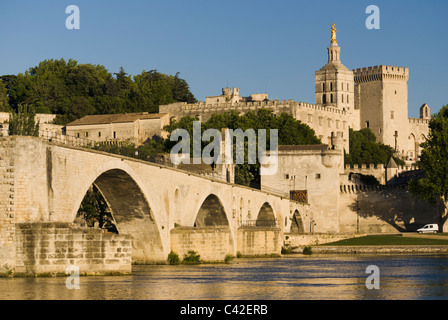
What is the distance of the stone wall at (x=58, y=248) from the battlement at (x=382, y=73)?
391 feet

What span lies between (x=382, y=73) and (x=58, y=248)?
396 ft

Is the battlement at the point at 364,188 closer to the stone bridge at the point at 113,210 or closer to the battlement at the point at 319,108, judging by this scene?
the stone bridge at the point at 113,210

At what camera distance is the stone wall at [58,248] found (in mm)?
35531

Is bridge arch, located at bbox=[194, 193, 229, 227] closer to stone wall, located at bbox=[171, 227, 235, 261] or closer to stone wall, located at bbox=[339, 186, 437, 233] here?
stone wall, located at bbox=[171, 227, 235, 261]

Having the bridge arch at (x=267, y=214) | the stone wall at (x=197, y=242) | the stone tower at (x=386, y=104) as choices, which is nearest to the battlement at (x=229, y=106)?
the stone tower at (x=386, y=104)

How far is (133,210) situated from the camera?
48.6m

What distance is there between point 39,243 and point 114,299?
21.3 ft

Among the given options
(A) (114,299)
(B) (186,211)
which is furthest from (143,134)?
(A) (114,299)

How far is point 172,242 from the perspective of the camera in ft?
167

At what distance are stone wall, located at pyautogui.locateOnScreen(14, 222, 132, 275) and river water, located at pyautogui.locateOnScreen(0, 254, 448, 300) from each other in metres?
0.65

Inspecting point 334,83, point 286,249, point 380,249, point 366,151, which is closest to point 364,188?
point 380,249
